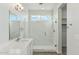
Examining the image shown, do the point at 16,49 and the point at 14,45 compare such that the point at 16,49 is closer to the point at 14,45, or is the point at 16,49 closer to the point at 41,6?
the point at 14,45

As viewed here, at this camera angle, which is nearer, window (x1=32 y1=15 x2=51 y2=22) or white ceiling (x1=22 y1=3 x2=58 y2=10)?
white ceiling (x1=22 y1=3 x2=58 y2=10)

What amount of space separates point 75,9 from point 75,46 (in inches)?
27.2

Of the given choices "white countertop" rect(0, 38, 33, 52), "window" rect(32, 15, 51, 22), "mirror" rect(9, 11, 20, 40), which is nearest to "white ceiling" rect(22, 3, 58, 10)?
"window" rect(32, 15, 51, 22)

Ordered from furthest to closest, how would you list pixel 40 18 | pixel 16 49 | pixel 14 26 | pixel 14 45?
pixel 40 18, pixel 14 26, pixel 14 45, pixel 16 49

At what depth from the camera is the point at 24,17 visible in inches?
116

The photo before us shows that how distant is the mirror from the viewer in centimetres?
247

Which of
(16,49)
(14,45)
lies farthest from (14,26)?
(16,49)

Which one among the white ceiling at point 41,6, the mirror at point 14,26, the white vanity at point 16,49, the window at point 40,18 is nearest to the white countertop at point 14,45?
the white vanity at point 16,49

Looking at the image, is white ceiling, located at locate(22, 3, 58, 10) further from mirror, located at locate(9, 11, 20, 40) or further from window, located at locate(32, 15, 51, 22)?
mirror, located at locate(9, 11, 20, 40)

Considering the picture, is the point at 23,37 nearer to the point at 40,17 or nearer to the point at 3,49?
the point at 40,17

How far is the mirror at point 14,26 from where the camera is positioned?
247 cm

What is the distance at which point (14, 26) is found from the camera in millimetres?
2721

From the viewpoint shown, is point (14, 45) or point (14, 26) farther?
point (14, 26)

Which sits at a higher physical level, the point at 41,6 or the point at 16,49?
the point at 41,6
